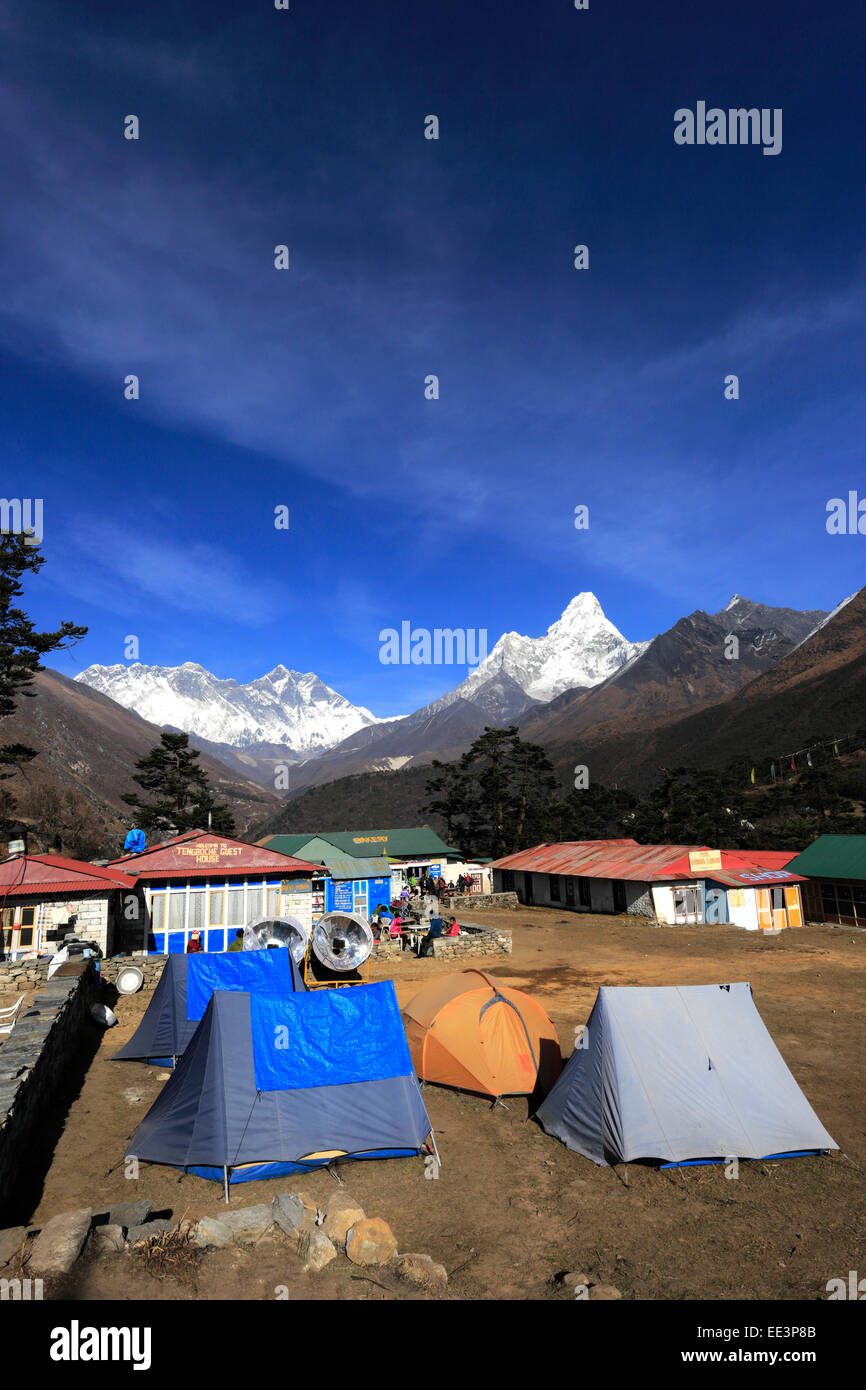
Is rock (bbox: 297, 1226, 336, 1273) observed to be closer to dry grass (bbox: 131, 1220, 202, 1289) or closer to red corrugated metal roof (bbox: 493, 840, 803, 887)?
dry grass (bbox: 131, 1220, 202, 1289)

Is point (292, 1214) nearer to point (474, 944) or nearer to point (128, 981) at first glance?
point (128, 981)

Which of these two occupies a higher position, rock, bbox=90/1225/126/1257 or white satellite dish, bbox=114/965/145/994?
rock, bbox=90/1225/126/1257

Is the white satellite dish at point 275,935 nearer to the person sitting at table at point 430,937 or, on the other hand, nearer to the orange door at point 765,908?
the person sitting at table at point 430,937

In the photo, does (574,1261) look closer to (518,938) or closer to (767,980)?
(767,980)

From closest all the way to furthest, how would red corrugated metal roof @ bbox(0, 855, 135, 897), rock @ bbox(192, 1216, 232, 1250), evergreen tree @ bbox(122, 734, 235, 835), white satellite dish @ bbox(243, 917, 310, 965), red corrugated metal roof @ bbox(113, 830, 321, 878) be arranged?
rock @ bbox(192, 1216, 232, 1250), white satellite dish @ bbox(243, 917, 310, 965), red corrugated metal roof @ bbox(0, 855, 135, 897), red corrugated metal roof @ bbox(113, 830, 321, 878), evergreen tree @ bbox(122, 734, 235, 835)

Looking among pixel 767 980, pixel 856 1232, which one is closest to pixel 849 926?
pixel 767 980

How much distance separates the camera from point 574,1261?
6.76 metres

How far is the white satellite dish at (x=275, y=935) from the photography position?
15.7 metres

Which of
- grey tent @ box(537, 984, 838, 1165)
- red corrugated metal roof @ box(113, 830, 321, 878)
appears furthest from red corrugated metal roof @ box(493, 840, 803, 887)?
grey tent @ box(537, 984, 838, 1165)

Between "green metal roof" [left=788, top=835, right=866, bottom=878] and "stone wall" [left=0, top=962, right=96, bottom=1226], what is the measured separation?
103 ft

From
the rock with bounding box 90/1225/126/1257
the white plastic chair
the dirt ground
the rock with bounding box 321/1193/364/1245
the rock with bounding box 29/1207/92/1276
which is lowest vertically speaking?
the dirt ground

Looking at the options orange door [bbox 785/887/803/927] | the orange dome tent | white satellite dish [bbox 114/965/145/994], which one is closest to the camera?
the orange dome tent

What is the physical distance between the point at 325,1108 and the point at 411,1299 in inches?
130

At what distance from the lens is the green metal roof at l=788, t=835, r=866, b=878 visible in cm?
3194
